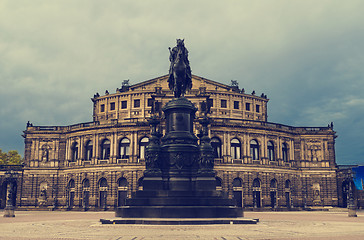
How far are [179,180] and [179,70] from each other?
7603mm

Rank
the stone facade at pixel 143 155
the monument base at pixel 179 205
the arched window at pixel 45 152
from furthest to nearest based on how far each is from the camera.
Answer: the arched window at pixel 45 152 < the stone facade at pixel 143 155 < the monument base at pixel 179 205

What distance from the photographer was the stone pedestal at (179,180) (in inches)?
845

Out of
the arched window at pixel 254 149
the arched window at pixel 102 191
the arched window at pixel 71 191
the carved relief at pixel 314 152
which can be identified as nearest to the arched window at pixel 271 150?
the arched window at pixel 254 149

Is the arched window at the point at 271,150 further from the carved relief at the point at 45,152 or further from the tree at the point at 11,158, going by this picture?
the tree at the point at 11,158

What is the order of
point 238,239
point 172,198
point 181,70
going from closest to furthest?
1. point 238,239
2. point 172,198
3. point 181,70

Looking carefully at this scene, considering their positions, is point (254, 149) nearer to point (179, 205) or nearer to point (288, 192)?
point (288, 192)

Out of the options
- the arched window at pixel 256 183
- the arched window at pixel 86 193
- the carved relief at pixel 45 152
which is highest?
the carved relief at pixel 45 152

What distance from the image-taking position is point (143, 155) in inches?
2443

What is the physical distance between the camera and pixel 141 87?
2854 inches

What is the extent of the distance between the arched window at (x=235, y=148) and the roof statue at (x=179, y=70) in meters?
36.2

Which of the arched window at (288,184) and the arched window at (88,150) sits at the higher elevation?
the arched window at (88,150)

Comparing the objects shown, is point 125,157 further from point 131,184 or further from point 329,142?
point 329,142

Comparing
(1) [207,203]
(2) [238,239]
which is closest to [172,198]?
A: (1) [207,203]

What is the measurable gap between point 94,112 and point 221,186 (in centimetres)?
3047
